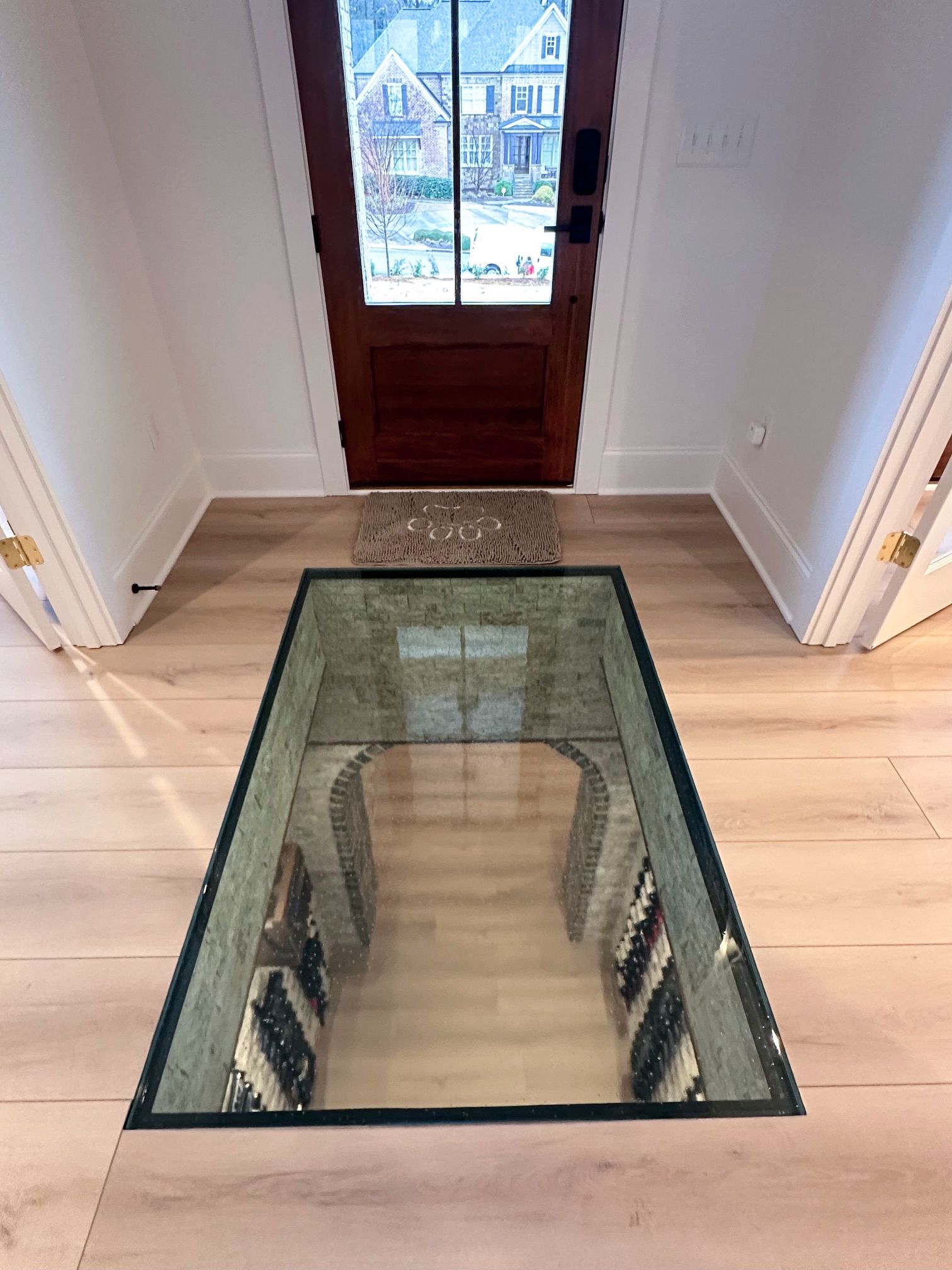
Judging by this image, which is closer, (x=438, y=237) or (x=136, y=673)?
(x=136, y=673)

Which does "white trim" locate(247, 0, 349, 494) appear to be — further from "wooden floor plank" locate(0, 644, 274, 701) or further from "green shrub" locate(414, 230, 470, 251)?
"wooden floor plank" locate(0, 644, 274, 701)

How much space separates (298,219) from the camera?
2.07 meters

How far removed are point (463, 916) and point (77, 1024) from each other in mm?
719

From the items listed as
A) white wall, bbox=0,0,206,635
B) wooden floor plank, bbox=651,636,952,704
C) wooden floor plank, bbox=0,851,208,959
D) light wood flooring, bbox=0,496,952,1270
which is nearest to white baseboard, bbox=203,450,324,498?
white wall, bbox=0,0,206,635

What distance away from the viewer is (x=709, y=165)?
79.6 inches

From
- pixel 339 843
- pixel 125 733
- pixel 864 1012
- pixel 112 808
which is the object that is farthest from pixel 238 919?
pixel 864 1012

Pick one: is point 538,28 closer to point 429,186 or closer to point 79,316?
point 429,186

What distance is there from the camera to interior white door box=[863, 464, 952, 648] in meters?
1.70

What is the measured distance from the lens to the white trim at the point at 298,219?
1.81 meters

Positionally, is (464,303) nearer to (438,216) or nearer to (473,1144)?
(438,216)

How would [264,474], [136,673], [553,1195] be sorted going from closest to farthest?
[553,1195], [136,673], [264,474]

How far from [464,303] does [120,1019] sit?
2164 millimetres

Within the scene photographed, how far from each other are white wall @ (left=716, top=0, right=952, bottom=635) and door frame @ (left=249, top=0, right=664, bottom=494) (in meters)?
0.48

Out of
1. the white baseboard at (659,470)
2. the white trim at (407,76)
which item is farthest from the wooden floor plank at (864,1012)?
the white trim at (407,76)
